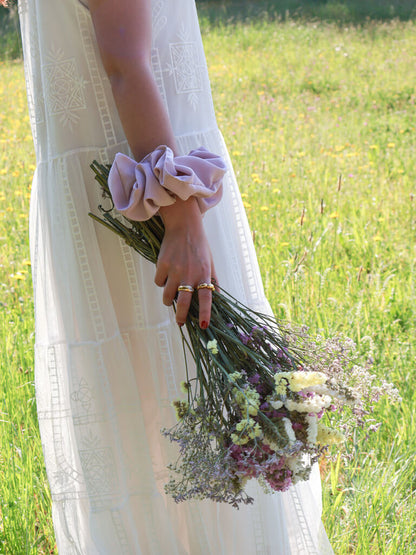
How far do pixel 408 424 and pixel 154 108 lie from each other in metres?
1.23

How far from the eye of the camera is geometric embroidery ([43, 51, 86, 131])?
3.67 feet

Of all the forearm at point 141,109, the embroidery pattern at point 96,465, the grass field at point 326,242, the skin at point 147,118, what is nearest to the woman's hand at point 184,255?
the skin at point 147,118

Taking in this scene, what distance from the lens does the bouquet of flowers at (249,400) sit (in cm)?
93

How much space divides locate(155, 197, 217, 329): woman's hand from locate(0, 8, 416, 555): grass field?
773mm

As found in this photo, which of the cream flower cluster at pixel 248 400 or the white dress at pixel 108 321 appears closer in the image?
the cream flower cluster at pixel 248 400

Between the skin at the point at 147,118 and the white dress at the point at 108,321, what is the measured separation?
4.5 inches

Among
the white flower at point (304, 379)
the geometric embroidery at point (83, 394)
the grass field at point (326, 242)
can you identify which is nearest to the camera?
the white flower at point (304, 379)

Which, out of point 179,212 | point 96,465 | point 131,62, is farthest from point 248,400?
point 131,62

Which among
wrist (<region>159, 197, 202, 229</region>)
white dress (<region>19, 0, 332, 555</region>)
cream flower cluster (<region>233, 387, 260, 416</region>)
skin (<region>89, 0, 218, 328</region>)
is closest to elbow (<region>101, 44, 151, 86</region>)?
skin (<region>89, 0, 218, 328</region>)

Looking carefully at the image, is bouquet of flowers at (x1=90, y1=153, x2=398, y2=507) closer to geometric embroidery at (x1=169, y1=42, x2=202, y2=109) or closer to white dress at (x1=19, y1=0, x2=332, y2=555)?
white dress at (x1=19, y1=0, x2=332, y2=555)

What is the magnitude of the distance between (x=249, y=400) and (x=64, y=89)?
2.19 feet

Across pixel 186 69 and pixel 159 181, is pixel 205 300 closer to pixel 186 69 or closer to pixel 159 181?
pixel 159 181

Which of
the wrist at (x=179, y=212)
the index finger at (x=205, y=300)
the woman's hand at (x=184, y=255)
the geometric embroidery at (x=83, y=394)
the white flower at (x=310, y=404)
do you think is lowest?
the geometric embroidery at (x=83, y=394)

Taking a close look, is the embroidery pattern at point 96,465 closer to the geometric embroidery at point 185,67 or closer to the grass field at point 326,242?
the grass field at point 326,242
